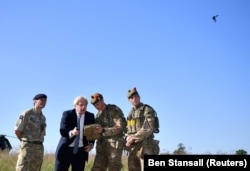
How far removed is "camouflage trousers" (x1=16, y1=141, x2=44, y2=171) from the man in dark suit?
1.77ft

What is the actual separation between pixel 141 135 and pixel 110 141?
685 millimetres

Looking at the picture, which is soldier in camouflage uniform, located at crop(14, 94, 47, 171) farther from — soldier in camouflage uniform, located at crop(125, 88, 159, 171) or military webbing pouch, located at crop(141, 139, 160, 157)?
military webbing pouch, located at crop(141, 139, 160, 157)

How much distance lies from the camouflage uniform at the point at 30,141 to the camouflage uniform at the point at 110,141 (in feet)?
4.06

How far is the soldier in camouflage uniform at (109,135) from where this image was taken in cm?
852

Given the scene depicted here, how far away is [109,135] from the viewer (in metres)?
8.52

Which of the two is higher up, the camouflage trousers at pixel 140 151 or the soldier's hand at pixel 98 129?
the soldier's hand at pixel 98 129

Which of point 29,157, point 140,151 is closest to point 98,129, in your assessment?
point 140,151

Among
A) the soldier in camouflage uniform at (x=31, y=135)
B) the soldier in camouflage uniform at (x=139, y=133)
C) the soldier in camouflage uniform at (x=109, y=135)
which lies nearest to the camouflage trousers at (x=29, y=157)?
the soldier in camouflage uniform at (x=31, y=135)

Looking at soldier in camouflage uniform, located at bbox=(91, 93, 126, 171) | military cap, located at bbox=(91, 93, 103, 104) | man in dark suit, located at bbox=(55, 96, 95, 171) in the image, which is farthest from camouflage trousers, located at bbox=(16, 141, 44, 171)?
military cap, located at bbox=(91, 93, 103, 104)

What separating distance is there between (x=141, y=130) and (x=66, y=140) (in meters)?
1.68

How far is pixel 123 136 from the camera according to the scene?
8867 millimetres

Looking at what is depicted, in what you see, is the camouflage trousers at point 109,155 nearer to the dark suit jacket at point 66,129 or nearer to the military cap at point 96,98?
the dark suit jacket at point 66,129

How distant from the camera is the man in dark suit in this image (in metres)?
8.11

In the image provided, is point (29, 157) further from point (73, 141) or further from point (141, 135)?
point (141, 135)
